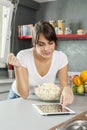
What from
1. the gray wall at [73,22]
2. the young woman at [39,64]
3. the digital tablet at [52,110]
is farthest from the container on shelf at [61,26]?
the digital tablet at [52,110]

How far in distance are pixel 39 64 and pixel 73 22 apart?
1.99m

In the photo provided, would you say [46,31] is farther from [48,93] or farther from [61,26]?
A: [61,26]

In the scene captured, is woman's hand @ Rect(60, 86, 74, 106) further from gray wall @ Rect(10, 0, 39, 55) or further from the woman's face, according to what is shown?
gray wall @ Rect(10, 0, 39, 55)

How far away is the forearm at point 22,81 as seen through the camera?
1.49 metres

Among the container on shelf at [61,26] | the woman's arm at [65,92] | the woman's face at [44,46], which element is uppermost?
the container on shelf at [61,26]

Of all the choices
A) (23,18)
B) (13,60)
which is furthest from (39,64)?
(23,18)

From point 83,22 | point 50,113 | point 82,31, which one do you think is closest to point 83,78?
point 50,113

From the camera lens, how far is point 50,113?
1.04 metres

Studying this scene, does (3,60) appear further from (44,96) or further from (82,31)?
(44,96)

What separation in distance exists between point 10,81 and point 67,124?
2194 millimetres

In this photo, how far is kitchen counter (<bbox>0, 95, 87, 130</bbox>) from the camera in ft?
2.83

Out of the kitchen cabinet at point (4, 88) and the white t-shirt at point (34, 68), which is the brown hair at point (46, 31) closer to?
the white t-shirt at point (34, 68)

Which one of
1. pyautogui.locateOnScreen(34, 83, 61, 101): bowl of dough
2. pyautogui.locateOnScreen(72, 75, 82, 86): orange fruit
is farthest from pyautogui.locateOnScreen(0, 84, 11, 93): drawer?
pyautogui.locateOnScreen(34, 83, 61, 101): bowl of dough

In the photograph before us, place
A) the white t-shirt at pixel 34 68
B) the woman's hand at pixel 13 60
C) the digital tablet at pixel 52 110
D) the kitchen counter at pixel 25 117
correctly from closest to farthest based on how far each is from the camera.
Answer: the kitchen counter at pixel 25 117 → the digital tablet at pixel 52 110 → the woman's hand at pixel 13 60 → the white t-shirt at pixel 34 68
